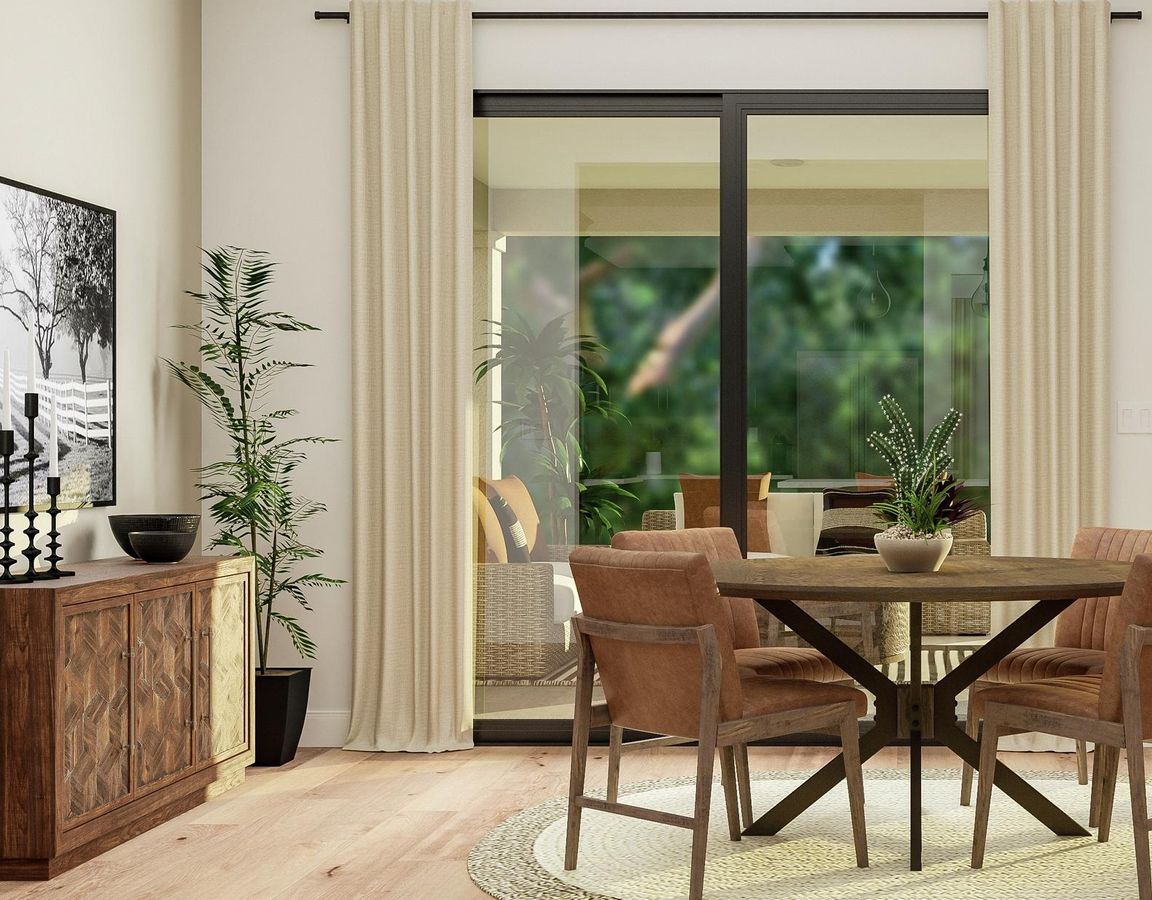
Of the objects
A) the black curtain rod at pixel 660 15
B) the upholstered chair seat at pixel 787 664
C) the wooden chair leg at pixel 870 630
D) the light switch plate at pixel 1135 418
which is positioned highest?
the black curtain rod at pixel 660 15

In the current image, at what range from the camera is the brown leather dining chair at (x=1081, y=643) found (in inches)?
144

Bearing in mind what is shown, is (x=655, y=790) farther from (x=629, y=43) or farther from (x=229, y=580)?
(x=629, y=43)

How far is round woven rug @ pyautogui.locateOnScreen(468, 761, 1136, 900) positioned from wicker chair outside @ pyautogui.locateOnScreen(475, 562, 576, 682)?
3.47ft

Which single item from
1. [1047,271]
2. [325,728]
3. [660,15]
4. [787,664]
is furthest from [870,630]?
[660,15]

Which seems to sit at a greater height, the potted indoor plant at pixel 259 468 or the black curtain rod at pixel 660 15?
the black curtain rod at pixel 660 15

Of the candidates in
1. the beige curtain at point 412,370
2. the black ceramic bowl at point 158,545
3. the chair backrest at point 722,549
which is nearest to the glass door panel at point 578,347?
the beige curtain at point 412,370

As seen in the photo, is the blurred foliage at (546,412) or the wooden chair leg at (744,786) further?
the blurred foliage at (546,412)

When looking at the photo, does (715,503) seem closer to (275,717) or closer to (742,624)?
(742,624)

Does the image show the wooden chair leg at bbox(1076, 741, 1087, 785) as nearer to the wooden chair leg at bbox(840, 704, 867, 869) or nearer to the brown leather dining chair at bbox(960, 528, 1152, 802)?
the brown leather dining chair at bbox(960, 528, 1152, 802)

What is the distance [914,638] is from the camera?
132 inches

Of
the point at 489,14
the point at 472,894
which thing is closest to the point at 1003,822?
the point at 472,894

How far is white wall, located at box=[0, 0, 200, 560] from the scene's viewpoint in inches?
149

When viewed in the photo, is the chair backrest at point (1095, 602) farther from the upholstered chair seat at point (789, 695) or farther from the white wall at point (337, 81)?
the white wall at point (337, 81)

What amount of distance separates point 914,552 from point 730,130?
2240 millimetres
